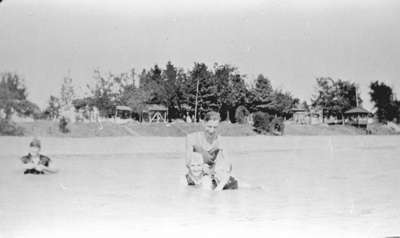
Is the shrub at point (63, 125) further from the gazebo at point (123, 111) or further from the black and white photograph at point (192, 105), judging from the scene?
the gazebo at point (123, 111)

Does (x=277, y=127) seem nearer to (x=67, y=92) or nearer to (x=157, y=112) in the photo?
(x=157, y=112)

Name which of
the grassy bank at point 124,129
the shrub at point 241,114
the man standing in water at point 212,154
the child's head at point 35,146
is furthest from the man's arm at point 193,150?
the child's head at point 35,146

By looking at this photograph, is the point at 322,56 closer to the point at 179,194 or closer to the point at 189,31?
the point at 189,31

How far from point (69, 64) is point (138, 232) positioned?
6.71ft

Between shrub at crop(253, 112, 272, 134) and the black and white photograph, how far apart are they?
2 cm

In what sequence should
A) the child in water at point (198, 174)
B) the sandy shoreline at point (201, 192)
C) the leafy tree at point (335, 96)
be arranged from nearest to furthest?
the sandy shoreline at point (201, 192) < the child in water at point (198, 174) < the leafy tree at point (335, 96)

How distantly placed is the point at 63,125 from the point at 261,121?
7.17 ft

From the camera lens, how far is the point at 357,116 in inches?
233

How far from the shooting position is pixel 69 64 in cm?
490

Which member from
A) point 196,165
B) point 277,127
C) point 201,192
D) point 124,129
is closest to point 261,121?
point 277,127

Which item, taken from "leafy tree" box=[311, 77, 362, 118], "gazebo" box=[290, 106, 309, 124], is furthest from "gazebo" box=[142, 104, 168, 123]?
"leafy tree" box=[311, 77, 362, 118]

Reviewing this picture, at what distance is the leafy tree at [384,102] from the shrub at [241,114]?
153 cm

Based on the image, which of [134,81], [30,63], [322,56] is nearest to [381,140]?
[322,56]

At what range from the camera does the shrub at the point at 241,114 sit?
17.8 ft
